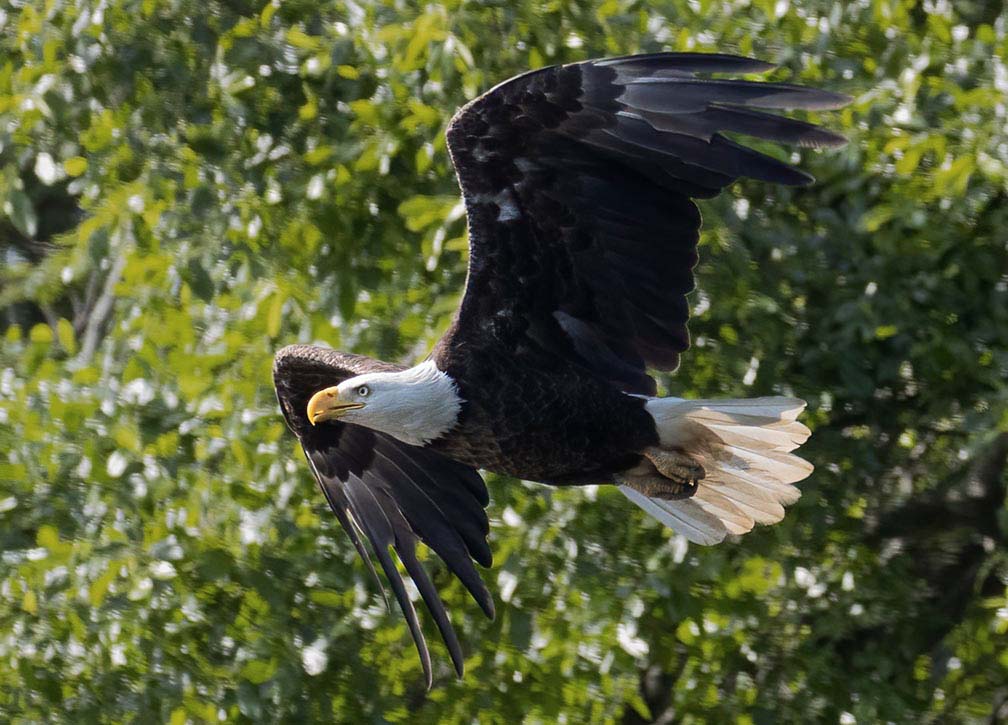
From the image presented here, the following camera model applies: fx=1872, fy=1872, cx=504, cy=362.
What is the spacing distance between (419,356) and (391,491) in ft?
1.69

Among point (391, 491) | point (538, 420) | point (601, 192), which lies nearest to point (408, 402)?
point (538, 420)

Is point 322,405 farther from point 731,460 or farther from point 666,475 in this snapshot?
point 731,460

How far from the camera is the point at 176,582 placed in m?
5.34

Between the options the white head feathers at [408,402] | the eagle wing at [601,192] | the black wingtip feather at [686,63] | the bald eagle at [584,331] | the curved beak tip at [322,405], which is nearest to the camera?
the black wingtip feather at [686,63]

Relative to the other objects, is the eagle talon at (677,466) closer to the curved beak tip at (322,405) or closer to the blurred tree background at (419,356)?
the blurred tree background at (419,356)

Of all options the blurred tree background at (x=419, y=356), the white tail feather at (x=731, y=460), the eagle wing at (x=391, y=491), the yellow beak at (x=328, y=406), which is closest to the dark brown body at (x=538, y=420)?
the white tail feather at (x=731, y=460)

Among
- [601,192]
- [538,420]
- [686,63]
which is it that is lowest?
[538,420]

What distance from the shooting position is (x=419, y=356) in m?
5.64

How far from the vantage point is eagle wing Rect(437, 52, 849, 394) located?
4105 mm

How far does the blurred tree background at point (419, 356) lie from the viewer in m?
5.29

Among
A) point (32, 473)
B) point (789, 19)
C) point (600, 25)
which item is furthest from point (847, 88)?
point (32, 473)

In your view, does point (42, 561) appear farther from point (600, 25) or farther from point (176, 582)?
point (600, 25)

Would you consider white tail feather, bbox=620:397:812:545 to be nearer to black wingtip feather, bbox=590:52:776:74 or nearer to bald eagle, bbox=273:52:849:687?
bald eagle, bbox=273:52:849:687

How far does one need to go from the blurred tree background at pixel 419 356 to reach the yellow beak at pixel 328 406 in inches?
26.0
